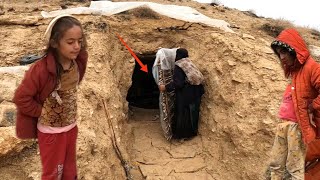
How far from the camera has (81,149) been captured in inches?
137

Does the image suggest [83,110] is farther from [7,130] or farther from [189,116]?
[189,116]

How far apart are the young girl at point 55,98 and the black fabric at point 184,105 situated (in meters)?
3.18

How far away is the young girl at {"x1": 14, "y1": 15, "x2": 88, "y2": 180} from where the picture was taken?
88.9 inches

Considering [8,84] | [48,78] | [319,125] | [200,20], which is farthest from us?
[200,20]

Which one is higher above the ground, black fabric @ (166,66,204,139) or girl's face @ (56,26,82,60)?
girl's face @ (56,26,82,60)

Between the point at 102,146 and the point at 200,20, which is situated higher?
the point at 200,20

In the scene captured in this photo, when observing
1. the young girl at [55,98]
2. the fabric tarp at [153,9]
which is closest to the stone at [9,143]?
the young girl at [55,98]

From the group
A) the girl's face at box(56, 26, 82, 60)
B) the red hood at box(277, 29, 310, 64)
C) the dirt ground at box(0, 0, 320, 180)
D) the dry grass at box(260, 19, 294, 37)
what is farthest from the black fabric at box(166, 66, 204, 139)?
the girl's face at box(56, 26, 82, 60)

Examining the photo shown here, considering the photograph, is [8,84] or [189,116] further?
[189,116]

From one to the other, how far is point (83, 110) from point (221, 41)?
8.95ft

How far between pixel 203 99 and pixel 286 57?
119 inches

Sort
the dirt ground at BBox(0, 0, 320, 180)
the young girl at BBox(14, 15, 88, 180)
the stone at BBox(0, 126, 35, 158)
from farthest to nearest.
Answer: the dirt ground at BBox(0, 0, 320, 180), the stone at BBox(0, 126, 35, 158), the young girl at BBox(14, 15, 88, 180)

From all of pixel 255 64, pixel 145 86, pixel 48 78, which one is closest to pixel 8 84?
pixel 48 78

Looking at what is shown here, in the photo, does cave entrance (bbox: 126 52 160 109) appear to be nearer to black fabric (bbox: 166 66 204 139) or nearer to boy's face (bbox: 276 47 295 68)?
black fabric (bbox: 166 66 204 139)
